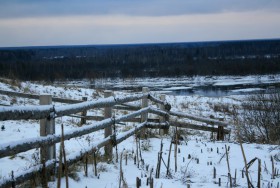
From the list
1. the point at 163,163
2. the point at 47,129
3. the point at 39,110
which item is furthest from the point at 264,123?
the point at 39,110

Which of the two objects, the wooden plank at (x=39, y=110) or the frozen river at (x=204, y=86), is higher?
the wooden plank at (x=39, y=110)

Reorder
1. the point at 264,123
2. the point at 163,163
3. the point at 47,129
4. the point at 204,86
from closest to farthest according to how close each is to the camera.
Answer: the point at 47,129, the point at 163,163, the point at 264,123, the point at 204,86

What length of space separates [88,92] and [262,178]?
756 inches

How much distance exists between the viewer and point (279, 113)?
13422 millimetres

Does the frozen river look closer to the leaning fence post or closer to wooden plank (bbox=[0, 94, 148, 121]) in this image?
wooden plank (bbox=[0, 94, 148, 121])

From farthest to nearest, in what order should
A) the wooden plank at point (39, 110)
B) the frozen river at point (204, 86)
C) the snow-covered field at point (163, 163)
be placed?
the frozen river at point (204, 86) < the snow-covered field at point (163, 163) < the wooden plank at point (39, 110)

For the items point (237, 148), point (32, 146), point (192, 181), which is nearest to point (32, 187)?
point (32, 146)

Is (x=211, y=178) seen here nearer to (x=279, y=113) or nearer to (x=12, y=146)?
(x=12, y=146)

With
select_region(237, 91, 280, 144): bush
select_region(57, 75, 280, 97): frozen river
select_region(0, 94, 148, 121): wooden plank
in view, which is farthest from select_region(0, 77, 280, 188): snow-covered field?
select_region(57, 75, 280, 97): frozen river

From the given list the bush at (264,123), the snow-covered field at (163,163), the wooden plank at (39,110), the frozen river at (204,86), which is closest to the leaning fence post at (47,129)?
the wooden plank at (39,110)

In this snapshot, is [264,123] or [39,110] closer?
[39,110]

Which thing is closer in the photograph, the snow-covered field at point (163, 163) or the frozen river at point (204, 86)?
the snow-covered field at point (163, 163)

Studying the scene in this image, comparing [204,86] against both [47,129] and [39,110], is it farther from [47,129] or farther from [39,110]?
[39,110]

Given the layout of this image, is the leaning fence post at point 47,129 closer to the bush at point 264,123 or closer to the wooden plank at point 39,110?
the wooden plank at point 39,110
